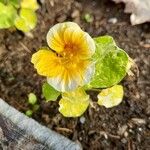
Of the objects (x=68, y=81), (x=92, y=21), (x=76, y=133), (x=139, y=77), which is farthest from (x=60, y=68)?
(x=92, y=21)

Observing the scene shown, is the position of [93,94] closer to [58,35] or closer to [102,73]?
[102,73]

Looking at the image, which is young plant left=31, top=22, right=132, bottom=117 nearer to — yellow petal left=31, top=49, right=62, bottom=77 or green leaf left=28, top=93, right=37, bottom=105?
yellow petal left=31, top=49, right=62, bottom=77

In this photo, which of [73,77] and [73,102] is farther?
[73,102]

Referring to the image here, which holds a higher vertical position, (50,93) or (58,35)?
(58,35)

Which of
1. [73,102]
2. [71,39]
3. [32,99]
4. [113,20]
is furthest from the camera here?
[113,20]

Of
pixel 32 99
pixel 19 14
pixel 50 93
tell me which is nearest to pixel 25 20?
pixel 19 14

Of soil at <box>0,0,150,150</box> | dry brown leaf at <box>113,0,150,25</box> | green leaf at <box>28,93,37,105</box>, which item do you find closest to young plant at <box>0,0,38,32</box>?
soil at <box>0,0,150,150</box>

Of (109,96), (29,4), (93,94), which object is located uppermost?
(29,4)

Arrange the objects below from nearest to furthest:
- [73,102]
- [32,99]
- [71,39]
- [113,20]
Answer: [71,39] < [73,102] < [32,99] < [113,20]
